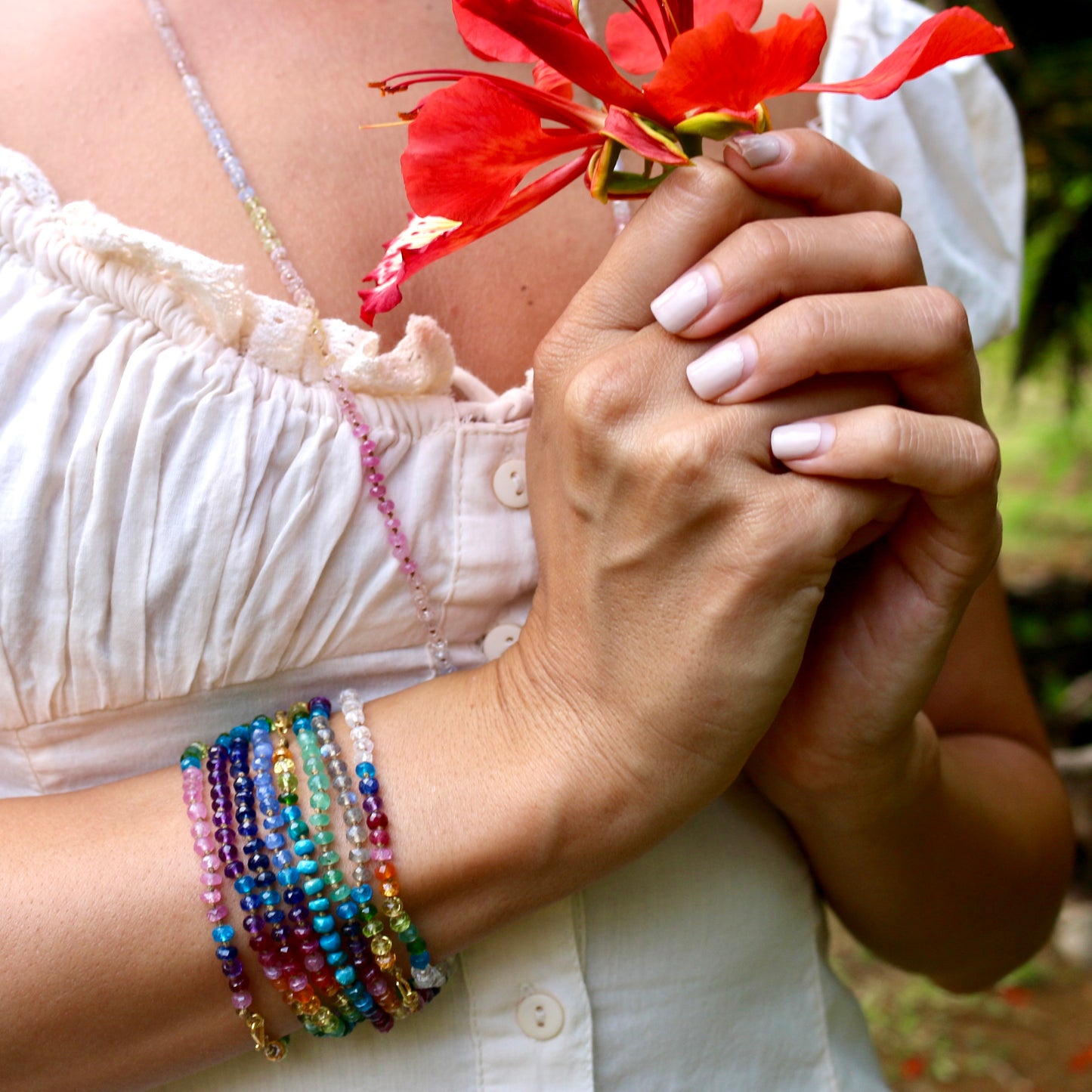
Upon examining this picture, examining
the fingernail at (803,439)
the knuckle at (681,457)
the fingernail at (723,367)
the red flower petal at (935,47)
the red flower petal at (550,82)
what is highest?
the red flower petal at (550,82)

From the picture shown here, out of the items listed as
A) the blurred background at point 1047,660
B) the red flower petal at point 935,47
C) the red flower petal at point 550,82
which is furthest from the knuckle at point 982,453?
the blurred background at point 1047,660

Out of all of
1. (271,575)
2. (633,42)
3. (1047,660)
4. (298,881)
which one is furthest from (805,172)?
(1047,660)

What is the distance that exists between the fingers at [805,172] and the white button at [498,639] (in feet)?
1.31

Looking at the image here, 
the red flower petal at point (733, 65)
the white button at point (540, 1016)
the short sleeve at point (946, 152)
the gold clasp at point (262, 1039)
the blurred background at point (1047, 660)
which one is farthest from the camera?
the blurred background at point (1047, 660)

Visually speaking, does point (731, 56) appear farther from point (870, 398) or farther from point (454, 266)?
point (454, 266)

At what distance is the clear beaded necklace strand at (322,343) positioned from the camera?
763 millimetres

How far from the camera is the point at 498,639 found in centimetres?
83

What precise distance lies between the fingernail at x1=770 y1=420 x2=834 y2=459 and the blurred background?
2228 mm

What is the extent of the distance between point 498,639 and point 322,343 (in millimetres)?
277

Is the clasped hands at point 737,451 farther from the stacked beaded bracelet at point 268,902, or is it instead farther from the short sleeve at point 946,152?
the short sleeve at point 946,152

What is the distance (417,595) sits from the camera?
0.79 meters

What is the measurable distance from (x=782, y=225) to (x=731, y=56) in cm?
11

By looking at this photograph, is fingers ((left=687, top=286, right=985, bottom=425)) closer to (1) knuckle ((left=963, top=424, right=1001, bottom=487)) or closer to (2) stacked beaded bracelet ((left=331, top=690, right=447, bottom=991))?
(1) knuckle ((left=963, top=424, right=1001, bottom=487))

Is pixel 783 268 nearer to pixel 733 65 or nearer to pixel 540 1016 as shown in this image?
pixel 733 65
